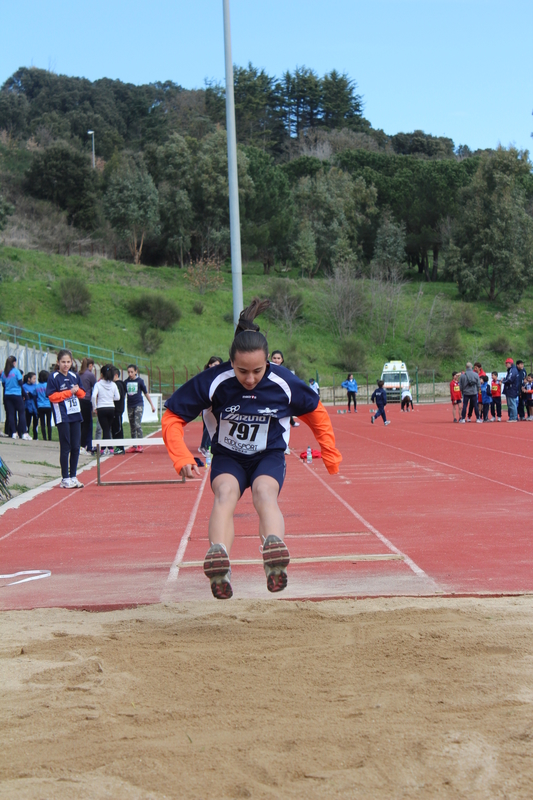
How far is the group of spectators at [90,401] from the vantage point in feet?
51.0

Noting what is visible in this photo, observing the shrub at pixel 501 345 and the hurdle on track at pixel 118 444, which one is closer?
the hurdle on track at pixel 118 444

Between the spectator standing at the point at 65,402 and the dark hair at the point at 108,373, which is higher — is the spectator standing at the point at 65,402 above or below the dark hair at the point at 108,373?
below

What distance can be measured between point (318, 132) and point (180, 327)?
44.0 meters

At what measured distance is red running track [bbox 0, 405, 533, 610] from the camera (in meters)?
5.69

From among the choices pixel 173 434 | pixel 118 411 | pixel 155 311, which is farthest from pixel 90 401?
pixel 155 311

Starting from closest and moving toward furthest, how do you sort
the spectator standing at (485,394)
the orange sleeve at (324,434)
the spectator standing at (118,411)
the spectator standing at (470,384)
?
Answer: the orange sleeve at (324,434)
the spectator standing at (118,411)
the spectator standing at (470,384)
the spectator standing at (485,394)

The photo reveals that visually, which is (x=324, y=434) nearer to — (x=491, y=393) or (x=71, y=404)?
(x=71, y=404)

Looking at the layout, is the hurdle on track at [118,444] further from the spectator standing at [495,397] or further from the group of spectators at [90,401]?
the spectator standing at [495,397]

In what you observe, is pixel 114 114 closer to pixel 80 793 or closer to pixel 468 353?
pixel 468 353

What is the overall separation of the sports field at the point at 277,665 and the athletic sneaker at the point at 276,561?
1.05ft

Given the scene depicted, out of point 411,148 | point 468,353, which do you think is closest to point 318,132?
point 411,148

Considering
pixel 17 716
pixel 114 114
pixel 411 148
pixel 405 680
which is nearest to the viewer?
pixel 17 716

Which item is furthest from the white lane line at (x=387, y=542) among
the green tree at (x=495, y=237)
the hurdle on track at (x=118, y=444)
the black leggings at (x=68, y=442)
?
the green tree at (x=495, y=237)

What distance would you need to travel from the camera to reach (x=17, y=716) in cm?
331
